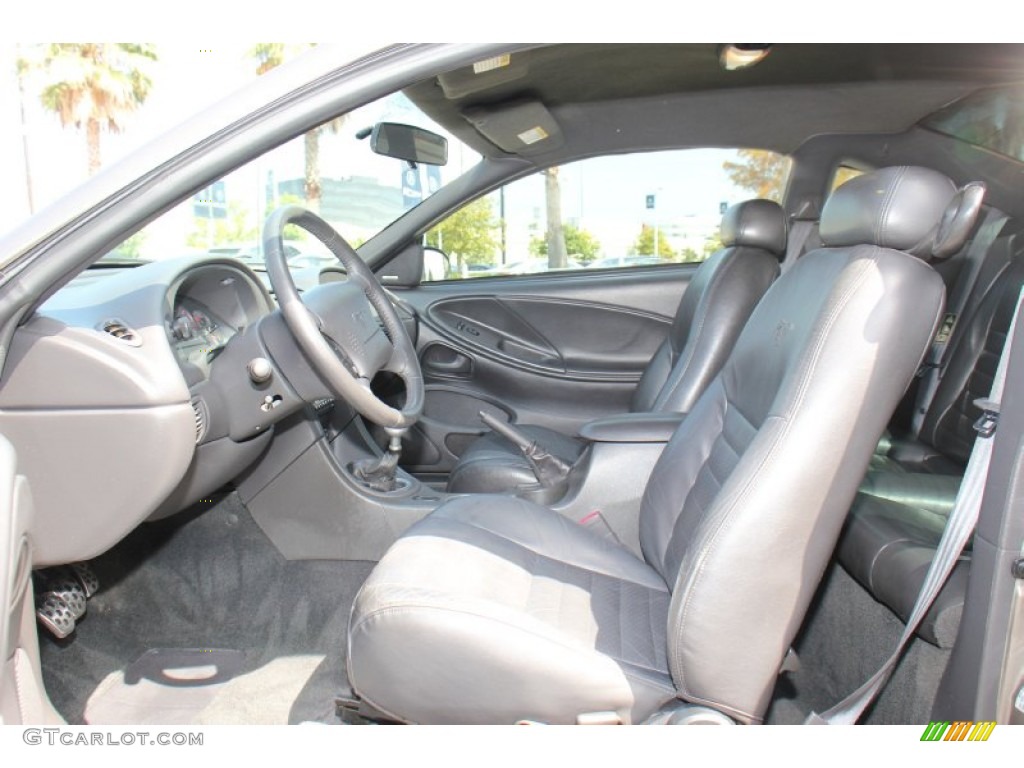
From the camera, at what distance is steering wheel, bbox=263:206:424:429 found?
1.66m

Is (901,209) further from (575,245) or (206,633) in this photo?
(575,245)

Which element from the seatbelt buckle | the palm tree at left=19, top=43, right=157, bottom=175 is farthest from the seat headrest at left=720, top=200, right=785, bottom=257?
the palm tree at left=19, top=43, right=157, bottom=175

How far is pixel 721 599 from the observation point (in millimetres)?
1204

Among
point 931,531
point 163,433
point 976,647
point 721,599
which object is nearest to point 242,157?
point 163,433

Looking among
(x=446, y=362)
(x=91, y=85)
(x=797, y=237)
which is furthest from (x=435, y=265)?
(x=91, y=85)

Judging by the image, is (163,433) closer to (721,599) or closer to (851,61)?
(721,599)

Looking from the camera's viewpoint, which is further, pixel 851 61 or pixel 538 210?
pixel 538 210

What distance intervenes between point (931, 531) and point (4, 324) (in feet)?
5.80

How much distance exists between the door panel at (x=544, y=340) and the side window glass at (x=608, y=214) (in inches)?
3.0

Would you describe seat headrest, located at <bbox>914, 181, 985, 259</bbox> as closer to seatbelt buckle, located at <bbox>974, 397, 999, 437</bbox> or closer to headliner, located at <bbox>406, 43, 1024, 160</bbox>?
seatbelt buckle, located at <bbox>974, 397, 999, 437</bbox>

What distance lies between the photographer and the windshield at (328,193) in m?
2.28

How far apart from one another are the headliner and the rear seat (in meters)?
0.56

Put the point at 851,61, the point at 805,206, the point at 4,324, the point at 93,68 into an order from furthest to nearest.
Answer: the point at 93,68
the point at 805,206
the point at 851,61
the point at 4,324

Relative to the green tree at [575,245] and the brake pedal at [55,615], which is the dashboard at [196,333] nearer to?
the brake pedal at [55,615]
